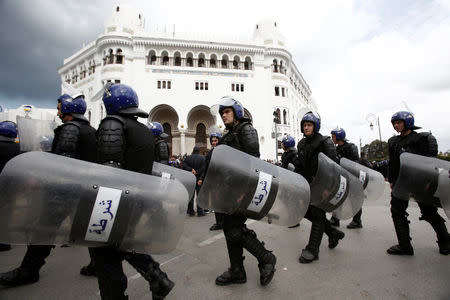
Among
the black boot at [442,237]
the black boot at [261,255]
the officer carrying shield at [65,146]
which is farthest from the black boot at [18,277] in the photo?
the black boot at [442,237]

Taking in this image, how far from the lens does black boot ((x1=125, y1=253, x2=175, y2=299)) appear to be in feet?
6.33

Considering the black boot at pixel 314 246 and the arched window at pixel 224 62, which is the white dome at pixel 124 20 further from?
the black boot at pixel 314 246

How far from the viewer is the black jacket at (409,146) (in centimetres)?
321

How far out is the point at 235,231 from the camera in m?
2.47

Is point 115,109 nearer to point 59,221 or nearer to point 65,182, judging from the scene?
point 65,182

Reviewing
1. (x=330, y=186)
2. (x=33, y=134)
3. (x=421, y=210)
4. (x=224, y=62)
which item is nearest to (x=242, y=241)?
(x=330, y=186)

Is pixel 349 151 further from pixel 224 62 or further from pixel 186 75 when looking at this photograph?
pixel 224 62

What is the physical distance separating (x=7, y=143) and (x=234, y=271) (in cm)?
430

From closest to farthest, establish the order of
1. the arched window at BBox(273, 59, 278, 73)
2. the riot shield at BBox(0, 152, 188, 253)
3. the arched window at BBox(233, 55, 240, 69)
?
the riot shield at BBox(0, 152, 188, 253), the arched window at BBox(233, 55, 240, 69), the arched window at BBox(273, 59, 278, 73)

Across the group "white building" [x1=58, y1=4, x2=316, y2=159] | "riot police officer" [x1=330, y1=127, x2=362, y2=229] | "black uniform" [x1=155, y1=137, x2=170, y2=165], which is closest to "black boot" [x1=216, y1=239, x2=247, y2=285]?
"black uniform" [x1=155, y1=137, x2=170, y2=165]

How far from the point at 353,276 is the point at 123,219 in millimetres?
2595

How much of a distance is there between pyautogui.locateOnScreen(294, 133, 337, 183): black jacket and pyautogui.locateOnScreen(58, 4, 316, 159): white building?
76.1 feet

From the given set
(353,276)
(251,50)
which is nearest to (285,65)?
(251,50)

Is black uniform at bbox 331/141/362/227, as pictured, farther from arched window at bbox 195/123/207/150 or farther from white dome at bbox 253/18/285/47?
white dome at bbox 253/18/285/47
